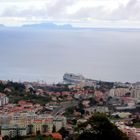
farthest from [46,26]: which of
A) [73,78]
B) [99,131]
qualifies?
[99,131]

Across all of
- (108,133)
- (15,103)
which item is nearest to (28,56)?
(15,103)

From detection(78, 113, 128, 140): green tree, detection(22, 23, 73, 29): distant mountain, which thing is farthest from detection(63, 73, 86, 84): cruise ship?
detection(22, 23, 73, 29): distant mountain

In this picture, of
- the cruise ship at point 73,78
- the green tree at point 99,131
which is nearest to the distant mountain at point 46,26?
the cruise ship at point 73,78

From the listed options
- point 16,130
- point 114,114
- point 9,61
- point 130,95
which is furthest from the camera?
point 9,61

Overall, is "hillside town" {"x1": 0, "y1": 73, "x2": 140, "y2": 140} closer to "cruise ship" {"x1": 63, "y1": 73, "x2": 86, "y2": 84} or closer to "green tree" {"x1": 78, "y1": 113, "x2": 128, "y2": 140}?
"cruise ship" {"x1": 63, "y1": 73, "x2": 86, "y2": 84}

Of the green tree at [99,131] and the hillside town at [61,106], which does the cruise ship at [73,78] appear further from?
the green tree at [99,131]

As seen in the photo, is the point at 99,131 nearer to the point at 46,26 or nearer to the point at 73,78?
the point at 73,78

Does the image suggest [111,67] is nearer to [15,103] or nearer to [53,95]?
[53,95]

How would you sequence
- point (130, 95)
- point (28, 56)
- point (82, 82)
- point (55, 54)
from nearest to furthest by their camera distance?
point (130, 95)
point (82, 82)
point (28, 56)
point (55, 54)
